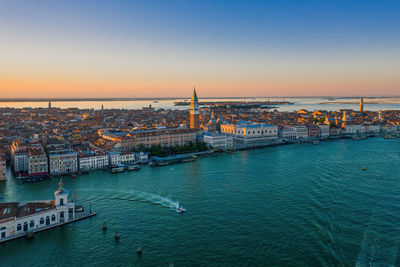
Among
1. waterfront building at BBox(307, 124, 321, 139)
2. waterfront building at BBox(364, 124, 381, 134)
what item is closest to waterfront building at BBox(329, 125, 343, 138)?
waterfront building at BBox(307, 124, 321, 139)

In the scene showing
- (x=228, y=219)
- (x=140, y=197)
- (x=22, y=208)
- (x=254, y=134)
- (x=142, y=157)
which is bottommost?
(x=228, y=219)

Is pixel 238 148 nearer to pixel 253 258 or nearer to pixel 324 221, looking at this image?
pixel 324 221

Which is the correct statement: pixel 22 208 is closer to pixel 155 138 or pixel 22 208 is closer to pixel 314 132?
pixel 155 138

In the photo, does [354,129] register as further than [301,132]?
Yes

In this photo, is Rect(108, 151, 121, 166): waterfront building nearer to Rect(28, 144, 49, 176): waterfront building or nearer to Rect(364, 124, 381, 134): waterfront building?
Rect(28, 144, 49, 176): waterfront building

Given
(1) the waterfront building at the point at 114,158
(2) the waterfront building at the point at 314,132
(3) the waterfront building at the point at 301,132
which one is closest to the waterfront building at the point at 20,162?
(1) the waterfront building at the point at 114,158

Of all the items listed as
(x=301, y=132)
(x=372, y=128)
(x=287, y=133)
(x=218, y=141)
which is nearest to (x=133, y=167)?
(x=218, y=141)
